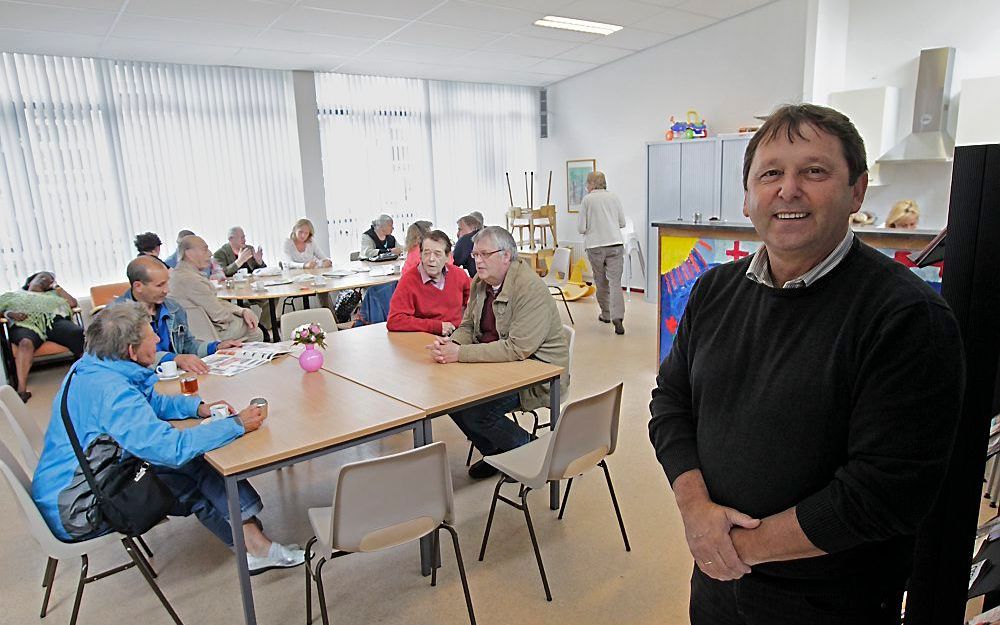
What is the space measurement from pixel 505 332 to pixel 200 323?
2.48 m

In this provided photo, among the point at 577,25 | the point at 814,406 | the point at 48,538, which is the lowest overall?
the point at 48,538

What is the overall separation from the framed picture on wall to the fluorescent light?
7.69 feet

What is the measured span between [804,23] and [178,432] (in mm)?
6903

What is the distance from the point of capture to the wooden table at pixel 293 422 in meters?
2.09

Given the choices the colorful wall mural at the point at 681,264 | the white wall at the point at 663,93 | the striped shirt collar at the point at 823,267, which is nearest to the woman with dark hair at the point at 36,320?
the colorful wall mural at the point at 681,264

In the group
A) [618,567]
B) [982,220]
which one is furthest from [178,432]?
[982,220]

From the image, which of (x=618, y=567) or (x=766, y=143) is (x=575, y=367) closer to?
(x=618, y=567)

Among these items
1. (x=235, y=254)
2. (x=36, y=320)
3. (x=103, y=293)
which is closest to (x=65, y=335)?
(x=36, y=320)

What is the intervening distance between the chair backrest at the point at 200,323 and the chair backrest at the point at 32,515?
2.20 m

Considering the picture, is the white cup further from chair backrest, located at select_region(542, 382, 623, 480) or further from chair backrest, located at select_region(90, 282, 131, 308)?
chair backrest, located at select_region(90, 282, 131, 308)

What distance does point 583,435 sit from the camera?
8.12 ft

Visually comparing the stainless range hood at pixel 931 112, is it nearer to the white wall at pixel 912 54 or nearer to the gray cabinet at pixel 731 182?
the white wall at pixel 912 54

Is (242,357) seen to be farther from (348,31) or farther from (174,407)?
(348,31)

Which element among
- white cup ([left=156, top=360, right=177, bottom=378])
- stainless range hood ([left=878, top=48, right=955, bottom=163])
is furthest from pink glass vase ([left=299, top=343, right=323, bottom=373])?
stainless range hood ([left=878, top=48, right=955, bottom=163])
